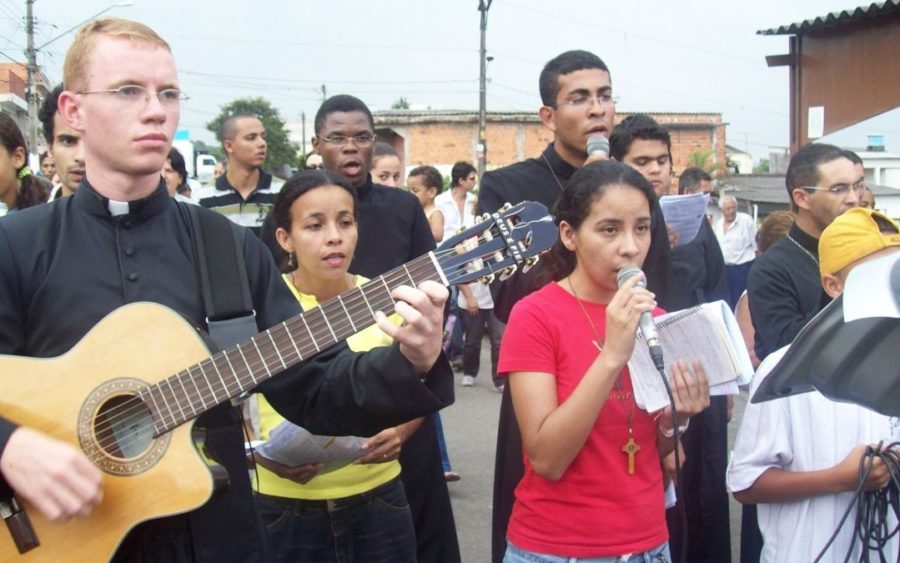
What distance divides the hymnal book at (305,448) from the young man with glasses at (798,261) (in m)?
1.73

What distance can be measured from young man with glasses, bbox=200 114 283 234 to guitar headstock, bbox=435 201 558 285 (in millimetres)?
3965

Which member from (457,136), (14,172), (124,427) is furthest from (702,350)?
(457,136)

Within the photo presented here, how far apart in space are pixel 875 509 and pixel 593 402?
1.00 metres

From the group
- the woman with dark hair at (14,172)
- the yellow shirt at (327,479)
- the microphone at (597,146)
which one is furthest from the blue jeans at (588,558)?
the woman with dark hair at (14,172)

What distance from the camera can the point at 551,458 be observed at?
2.87 metres

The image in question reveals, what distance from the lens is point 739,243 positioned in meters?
12.5

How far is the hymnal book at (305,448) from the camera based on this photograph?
3.08 meters

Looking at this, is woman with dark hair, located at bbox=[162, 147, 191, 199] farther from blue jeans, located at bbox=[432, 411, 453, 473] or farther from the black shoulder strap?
the black shoulder strap

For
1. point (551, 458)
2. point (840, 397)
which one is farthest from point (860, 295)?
point (551, 458)

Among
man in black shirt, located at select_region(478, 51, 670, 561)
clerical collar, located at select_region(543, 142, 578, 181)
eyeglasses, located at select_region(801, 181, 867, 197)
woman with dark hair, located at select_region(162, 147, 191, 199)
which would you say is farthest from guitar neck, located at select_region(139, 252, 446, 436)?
woman with dark hair, located at select_region(162, 147, 191, 199)

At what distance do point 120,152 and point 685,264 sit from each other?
2893 mm

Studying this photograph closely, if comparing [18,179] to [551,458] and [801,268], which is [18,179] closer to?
[551,458]

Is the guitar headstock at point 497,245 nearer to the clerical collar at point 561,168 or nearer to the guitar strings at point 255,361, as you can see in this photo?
the guitar strings at point 255,361

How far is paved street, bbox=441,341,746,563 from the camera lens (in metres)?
5.80
